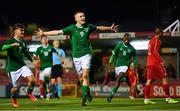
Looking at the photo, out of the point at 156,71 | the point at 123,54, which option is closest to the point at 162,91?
the point at 123,54

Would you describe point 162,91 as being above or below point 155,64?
below

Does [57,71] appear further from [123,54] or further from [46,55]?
[123,54]

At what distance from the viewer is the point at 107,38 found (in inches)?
1092

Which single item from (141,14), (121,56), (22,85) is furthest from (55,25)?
(121,56)

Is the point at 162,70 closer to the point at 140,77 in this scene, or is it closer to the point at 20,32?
the point at 20,32

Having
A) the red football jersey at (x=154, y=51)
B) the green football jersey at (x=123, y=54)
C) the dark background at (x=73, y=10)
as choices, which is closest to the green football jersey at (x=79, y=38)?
the red football jersey at (x=154, y=51)

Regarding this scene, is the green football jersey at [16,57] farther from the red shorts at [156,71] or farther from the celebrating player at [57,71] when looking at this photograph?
the celebrating player at [57,71]

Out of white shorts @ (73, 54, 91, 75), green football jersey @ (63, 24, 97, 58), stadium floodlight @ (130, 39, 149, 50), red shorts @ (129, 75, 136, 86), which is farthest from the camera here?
stadium floodlight @ (130, 39, 149, 50)

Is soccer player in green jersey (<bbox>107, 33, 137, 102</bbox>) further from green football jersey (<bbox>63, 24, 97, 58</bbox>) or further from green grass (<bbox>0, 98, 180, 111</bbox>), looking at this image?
green football jersey (<bbox>63, 24, 97, 58</bbox>)

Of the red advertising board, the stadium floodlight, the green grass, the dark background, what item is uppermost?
the dark background

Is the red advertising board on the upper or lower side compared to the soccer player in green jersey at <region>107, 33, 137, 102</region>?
lower

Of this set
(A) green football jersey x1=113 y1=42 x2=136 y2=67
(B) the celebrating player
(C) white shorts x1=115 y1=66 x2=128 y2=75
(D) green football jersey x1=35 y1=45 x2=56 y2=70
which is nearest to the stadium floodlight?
(B) the celebrating player

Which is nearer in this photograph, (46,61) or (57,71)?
(46,61)

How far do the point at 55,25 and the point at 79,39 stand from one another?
39.5m
